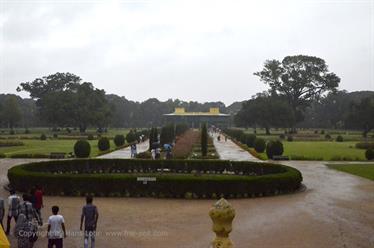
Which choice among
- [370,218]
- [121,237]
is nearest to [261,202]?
[370,218]

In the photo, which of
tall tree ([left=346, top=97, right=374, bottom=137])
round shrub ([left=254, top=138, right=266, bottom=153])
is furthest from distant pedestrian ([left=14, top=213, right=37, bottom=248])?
tall tree ([left=346, top=97, right=374, bottom=137])

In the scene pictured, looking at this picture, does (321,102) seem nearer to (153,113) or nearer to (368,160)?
(153,113)

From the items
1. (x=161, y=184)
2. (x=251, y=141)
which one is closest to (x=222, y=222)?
(x=161, y=184)

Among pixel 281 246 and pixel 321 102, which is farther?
pixel 321 102

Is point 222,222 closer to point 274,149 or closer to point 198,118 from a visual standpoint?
point 274,149

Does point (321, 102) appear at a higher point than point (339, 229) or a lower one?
higher

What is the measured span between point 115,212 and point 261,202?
17.1ft

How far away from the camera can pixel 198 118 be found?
111 metres

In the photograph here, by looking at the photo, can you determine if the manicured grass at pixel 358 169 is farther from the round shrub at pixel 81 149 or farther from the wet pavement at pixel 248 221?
the round shrub at pixel 81 149

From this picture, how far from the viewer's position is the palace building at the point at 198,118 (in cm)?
10831

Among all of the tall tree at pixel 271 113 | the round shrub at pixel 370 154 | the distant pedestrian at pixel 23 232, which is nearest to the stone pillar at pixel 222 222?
the distant pedestrian at pixel 23 232

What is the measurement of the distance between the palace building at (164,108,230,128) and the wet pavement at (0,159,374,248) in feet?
298

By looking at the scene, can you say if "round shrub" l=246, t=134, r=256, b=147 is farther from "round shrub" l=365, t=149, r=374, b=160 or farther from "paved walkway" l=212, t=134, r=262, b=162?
"round shrub" l=365, t=149, r=374, b=160

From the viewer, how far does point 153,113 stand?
445ft
